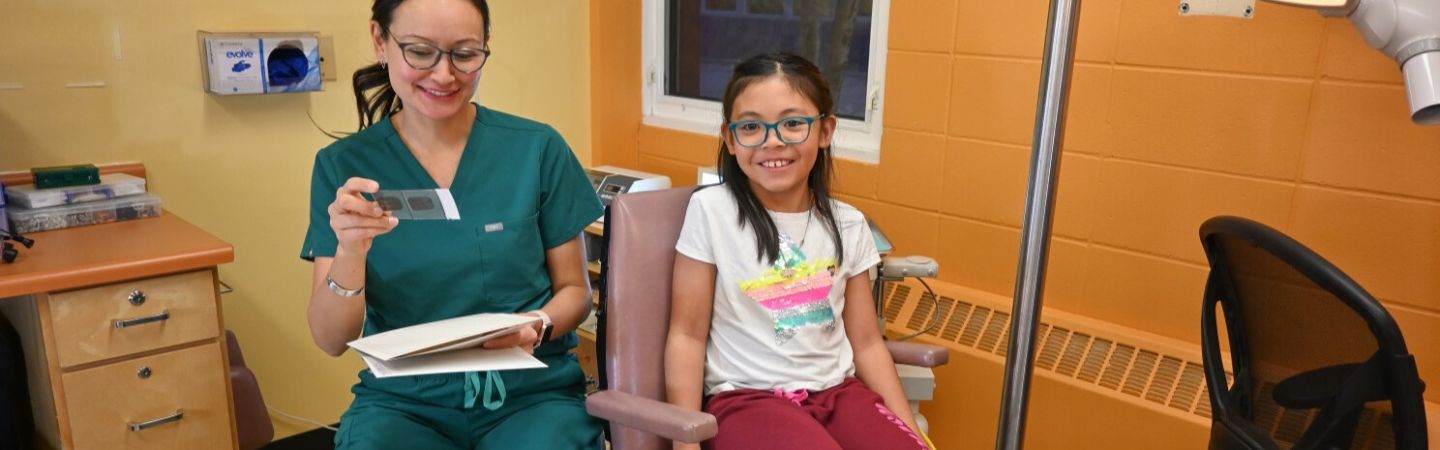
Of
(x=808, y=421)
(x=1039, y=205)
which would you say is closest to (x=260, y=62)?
(x=808, y=421)

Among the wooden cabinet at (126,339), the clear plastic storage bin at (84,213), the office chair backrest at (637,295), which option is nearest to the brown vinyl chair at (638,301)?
the office chair backrest at (637,295)

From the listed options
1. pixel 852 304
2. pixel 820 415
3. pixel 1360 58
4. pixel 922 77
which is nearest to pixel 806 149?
pixel 852 304

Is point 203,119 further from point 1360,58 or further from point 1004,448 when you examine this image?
point 1360,58

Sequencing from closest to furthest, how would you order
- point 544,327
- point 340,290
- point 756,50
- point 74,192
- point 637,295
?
point 340,290
point 544,327
point 637,295
point 74,192
point 756,50

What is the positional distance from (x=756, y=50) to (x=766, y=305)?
4.68ft

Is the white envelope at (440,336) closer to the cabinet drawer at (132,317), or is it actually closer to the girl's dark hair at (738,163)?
the girl's dark hair at (738,163)

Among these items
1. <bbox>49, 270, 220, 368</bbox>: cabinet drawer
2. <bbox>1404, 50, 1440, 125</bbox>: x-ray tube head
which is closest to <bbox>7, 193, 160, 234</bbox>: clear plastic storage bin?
<bbox>49, 270, 220, 368</bbox>: cabinet drawer

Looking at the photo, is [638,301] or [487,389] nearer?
[487,389]

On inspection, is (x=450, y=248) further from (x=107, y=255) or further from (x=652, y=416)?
(x=107, y=255)

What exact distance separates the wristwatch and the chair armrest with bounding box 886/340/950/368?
23.4 inches

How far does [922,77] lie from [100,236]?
1.82 meters

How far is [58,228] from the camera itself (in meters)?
2.03

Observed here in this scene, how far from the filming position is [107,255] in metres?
1.85

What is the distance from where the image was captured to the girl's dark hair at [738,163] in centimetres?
165
